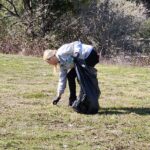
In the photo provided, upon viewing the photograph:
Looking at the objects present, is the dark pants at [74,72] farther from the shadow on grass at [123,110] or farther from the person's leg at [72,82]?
the shadow on grass at [123,110]

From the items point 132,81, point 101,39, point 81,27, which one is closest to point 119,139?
point 132,81

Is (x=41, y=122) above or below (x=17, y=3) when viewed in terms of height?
below

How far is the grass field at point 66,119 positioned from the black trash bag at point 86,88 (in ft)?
0.55

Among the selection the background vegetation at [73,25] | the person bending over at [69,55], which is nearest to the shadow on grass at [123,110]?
the person bending over at [69,55]

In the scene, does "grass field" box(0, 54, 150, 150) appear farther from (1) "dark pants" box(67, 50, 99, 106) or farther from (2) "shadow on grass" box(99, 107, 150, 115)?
(1) "dark pants" box(67, 50, 99, 106)

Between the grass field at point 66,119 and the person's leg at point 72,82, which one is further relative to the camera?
the person's leg at point 72,82

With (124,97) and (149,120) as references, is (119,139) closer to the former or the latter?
(149,120)

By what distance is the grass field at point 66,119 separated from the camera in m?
6.75

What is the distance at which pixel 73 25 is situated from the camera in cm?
2538

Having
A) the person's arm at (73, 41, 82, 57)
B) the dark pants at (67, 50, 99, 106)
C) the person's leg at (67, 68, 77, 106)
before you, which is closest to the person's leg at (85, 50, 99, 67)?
the dark pants at (67, 50, 99, 106)

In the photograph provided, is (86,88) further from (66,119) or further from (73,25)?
(73,25)

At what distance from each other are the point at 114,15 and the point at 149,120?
20760mm

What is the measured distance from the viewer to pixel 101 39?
27.4 meters

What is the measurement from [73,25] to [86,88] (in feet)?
55.9
